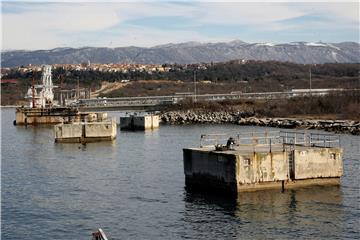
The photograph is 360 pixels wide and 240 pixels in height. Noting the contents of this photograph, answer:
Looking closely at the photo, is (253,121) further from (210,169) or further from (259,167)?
(259,167)

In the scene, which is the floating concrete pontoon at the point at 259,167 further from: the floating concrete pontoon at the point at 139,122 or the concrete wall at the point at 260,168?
the floating concrete pontoon at the point at 139,122

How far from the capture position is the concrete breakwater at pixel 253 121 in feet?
275

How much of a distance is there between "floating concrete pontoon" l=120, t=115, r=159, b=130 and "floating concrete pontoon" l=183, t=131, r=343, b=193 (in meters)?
56.9

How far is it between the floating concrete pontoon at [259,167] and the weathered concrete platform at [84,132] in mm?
38809

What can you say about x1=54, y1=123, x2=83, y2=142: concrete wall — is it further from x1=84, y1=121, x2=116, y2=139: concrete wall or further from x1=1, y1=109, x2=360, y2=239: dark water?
x1=1, y1=109, x2=360, y2=239: dark water

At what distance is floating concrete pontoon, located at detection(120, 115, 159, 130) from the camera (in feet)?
324

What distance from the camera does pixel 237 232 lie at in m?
30.9

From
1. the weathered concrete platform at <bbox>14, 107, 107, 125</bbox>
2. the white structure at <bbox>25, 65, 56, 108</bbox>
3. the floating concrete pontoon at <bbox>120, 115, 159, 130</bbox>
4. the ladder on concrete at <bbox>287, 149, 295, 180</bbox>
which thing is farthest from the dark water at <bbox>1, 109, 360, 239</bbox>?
the white structure at <bbox>25, 65, 56, 108</bbox>

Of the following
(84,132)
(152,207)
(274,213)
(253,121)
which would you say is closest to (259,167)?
(274,213)

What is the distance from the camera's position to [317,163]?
40.0m

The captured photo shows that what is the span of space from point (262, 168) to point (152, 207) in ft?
22.1

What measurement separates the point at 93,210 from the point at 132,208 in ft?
7.03

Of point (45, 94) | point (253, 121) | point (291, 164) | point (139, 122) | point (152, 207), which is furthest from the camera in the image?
point (45, 94)

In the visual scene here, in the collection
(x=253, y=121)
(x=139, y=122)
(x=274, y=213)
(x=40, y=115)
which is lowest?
(x=274, y=213)
